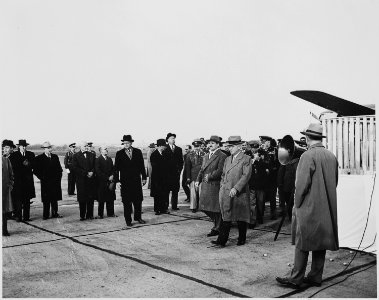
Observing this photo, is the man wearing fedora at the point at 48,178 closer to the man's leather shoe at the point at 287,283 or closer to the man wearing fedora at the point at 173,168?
the man wearing fedora at the point at 173,168

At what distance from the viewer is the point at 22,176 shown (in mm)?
9438

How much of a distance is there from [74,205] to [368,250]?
28.5ft

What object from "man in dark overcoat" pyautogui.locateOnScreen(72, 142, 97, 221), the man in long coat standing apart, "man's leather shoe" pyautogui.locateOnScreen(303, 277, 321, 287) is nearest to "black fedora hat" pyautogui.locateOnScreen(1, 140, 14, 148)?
the man in long coat standing apart

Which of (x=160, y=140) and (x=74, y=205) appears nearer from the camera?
(x=160, y=140)

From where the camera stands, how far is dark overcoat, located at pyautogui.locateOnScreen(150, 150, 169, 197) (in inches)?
408

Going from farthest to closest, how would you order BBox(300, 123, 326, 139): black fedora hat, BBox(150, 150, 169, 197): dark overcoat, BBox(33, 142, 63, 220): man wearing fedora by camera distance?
1. BBox(150, 150, 169, 197): dark overcoat
2. BBox(33, 142, 63, 220): man wearing fedora
3. BBox(300, 123, 326, 139): black fedora hat

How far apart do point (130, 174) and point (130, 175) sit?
0.08 feet

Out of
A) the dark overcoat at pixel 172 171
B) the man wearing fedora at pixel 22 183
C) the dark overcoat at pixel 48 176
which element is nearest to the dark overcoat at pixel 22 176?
the man wearing fedora at pixel 22 183

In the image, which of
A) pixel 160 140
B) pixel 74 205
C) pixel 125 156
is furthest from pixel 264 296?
pixel 74 205

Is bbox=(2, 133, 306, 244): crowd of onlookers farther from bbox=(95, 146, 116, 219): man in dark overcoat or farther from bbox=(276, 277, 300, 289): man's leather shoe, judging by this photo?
bbox=(276, 277, 300, 289): man's leather shoe

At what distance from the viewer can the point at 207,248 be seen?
6566 millimetres

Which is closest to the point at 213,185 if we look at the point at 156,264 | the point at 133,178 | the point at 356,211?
the point at 133,178

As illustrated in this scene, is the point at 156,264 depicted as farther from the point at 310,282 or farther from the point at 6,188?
the point at 6,188

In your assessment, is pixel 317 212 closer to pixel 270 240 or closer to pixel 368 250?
pixel 368 250
